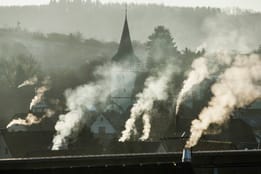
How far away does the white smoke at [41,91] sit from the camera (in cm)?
6938

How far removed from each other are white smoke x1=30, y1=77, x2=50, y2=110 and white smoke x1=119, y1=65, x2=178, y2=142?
530 inches

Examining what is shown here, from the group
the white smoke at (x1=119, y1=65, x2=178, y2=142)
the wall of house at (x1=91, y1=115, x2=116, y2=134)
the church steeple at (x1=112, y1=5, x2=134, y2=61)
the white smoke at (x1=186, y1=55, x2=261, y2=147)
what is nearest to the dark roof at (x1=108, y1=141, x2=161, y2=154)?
the white smoke at (x1=186, y1=55, x2=261, y2=147)

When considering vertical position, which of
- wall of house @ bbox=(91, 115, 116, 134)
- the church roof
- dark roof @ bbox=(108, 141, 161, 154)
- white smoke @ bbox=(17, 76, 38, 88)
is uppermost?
the church roof

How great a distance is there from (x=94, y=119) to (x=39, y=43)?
61416mm

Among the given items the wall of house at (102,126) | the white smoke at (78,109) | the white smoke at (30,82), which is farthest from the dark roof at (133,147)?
the white smoke at (30,82)

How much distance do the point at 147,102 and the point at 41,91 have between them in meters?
27.6

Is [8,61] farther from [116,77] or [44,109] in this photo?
[44,109]

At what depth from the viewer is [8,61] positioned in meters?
94.1

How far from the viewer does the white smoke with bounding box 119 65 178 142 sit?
44.8 m

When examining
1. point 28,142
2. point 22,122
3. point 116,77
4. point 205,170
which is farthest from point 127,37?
point 205,170

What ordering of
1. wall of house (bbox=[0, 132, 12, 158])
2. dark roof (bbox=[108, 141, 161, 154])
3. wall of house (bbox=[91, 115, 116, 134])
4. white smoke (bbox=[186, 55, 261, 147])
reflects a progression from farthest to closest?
wall of house (bbox=[91, 115, 116, 134]) < wall of house (bbox=[0, 132, 12, 158]) < dark roof (bbox=[108, 141, 161, 154]) < white smoke (bbox=[186, 55, 261, 147])

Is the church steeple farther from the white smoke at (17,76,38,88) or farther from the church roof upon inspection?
the white smoke at (17,76,38,88)

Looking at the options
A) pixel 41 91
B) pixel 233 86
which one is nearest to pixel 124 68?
pixel 41 91

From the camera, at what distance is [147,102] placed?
51469mm
